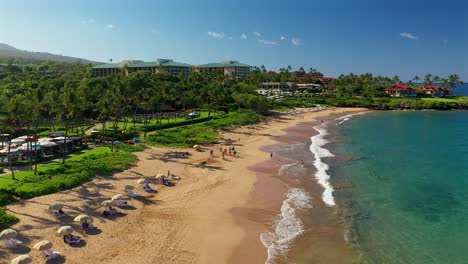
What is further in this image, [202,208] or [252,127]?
[252,127]

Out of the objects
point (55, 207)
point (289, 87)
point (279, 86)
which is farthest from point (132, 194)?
point (289, 87)

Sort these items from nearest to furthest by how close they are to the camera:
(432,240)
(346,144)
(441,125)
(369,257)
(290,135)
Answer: (369,257) < (432,240) < (346,144) < (290,135) < (441,125)

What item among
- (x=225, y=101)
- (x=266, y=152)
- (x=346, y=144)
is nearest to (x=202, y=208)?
(x=266, y=152)

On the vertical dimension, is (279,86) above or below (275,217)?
above

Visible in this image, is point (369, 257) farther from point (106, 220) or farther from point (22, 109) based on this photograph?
point (22, 109)

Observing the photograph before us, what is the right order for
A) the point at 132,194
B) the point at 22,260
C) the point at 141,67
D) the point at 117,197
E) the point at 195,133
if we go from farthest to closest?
the point at 141,67, the point at 195,133, the point at 132,194, the point at 117,197, the point at 22,260

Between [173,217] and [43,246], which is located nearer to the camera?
[43,246]

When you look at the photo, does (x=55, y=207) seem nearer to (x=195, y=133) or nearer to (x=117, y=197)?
(x=117, y=197)

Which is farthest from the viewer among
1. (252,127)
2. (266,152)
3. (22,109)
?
(252,127)
